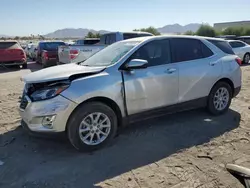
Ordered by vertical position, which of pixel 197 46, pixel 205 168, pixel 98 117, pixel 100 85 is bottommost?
pixel 205 168

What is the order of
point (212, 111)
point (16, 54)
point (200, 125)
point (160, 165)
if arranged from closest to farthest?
point (160, 165) < point (200, 125) < point (212, 111) < point (16, 54)

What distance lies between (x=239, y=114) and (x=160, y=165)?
114 inches

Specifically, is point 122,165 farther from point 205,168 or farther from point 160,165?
point 205,168

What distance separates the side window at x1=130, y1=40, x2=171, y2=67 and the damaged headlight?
1.33 m

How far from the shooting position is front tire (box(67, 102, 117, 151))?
3.91 m

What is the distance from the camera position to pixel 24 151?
13.8 ft

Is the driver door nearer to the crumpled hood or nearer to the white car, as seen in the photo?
the crumpled hood

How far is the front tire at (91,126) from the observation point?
3.91m

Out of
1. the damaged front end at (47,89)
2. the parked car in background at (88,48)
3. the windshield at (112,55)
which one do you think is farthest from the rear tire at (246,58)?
the damaged front end at (47,89)

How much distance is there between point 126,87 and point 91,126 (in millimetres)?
820

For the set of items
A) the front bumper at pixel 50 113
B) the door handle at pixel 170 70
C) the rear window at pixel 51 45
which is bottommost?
the front bumper at pixel 50 113

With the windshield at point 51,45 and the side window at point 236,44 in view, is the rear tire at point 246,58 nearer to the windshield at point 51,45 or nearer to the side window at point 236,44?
the side window at point 236,44

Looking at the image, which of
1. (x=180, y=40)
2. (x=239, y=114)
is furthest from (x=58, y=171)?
(x=239, y=114)

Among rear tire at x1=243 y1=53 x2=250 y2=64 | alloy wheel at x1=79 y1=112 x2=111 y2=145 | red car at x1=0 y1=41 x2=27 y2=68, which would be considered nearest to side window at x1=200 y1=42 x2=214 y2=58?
alloy wheel at x1=79 y1=112 x2=111 y2=145
